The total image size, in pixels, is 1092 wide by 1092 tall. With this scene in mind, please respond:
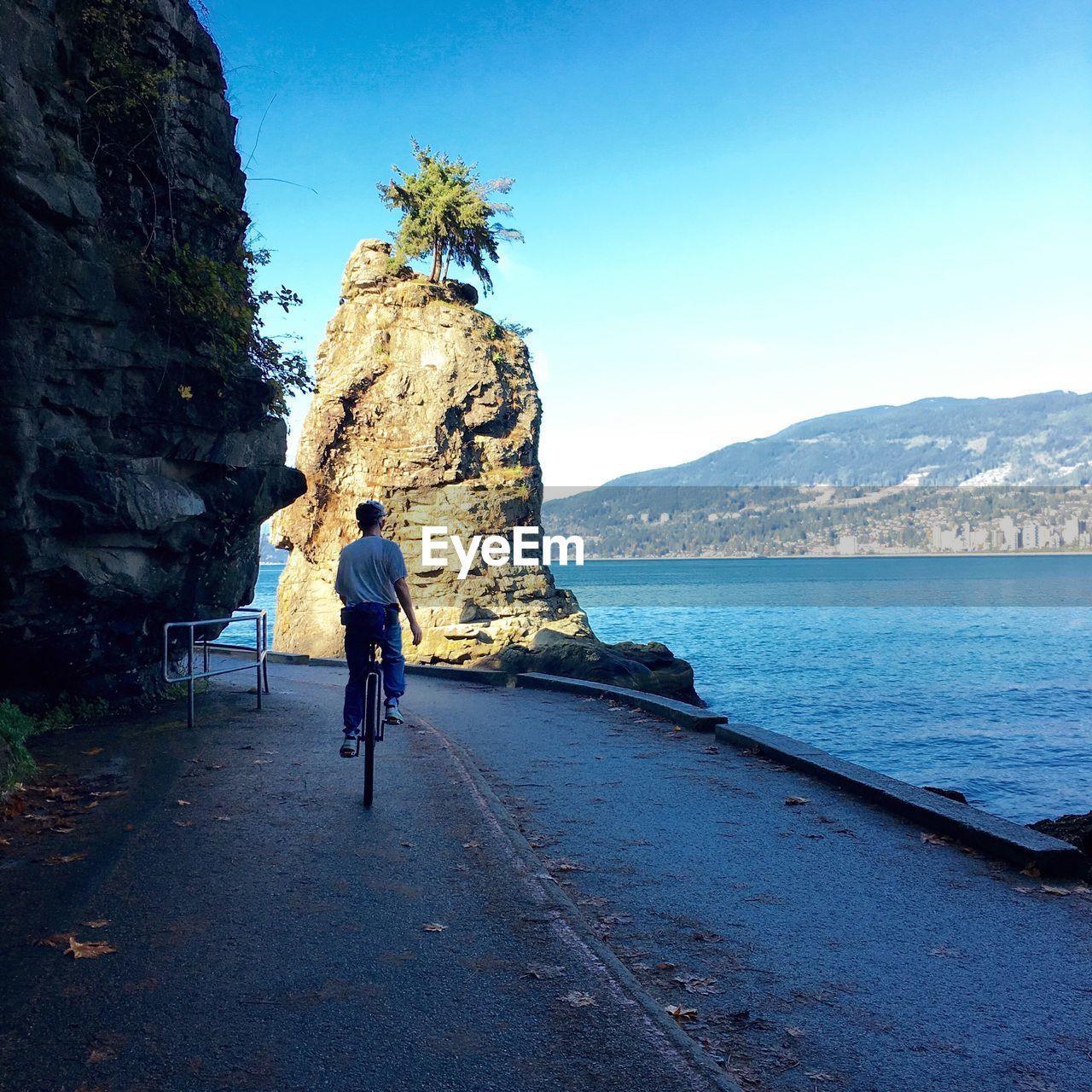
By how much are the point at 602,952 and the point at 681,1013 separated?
1.88 feet

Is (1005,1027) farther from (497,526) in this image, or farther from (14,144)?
(497,526)

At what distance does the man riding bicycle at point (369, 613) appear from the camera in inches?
299

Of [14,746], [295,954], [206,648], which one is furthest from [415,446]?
[295,954]

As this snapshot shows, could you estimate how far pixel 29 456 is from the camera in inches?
369

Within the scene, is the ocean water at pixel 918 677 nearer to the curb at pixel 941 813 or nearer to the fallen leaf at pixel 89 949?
the curb at pixel 941 813

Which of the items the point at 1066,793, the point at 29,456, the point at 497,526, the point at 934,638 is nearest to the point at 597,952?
the point at 29,456

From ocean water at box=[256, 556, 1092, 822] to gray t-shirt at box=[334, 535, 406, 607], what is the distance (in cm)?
1495

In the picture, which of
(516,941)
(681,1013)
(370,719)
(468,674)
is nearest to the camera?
(681,1013)

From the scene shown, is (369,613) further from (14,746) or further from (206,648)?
(206,648)

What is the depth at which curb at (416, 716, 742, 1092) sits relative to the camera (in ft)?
11.4

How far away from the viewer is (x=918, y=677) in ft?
139

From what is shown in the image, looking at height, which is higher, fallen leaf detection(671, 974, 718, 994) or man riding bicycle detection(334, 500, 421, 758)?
man riding bicycle detection(334, 500, 421, 758)

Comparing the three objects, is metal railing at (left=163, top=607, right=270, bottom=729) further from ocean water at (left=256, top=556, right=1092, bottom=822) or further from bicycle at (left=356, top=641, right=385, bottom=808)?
ocean water at (left=256, top=556, right=1092, bottom=822)

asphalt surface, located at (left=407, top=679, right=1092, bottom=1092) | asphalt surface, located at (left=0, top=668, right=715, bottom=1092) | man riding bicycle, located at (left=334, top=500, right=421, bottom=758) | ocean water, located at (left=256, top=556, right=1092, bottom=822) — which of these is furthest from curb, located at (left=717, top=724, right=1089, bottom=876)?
ocean water, located at (left=256, top=556, right=1092, bottom=822)
